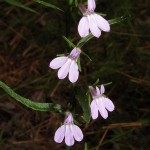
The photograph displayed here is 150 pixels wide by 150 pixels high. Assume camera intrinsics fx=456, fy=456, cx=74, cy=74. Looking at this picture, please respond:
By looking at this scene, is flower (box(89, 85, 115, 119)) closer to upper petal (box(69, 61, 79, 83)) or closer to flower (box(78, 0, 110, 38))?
upper petal (box(69, 61, 79, 83))

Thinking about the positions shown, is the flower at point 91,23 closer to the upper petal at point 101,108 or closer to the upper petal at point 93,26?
the upper petal at point 93,26

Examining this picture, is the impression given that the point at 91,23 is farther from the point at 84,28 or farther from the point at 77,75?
the point at 77,75

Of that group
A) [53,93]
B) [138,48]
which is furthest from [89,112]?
[138,48]

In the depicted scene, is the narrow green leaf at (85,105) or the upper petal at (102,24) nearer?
the upper petal at (102,24)

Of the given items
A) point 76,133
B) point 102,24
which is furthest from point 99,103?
point 102,24

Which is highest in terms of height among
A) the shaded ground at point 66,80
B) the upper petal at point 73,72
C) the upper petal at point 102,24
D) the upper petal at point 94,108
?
the upper petal at point 102,24

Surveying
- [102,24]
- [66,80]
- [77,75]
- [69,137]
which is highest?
[102,24]

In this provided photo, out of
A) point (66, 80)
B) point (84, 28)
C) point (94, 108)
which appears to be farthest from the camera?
point (66, 80)

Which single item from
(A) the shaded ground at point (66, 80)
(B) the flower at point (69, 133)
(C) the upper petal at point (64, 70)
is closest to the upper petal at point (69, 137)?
(B) the flower at point (69, 133)
